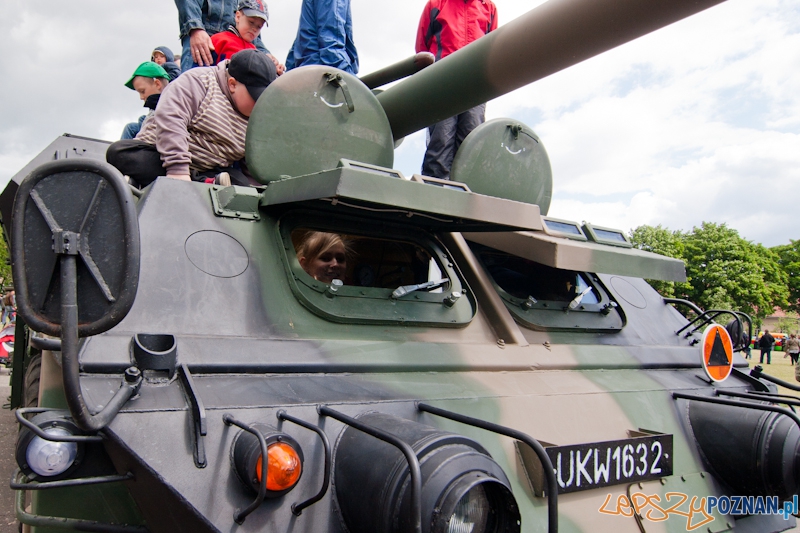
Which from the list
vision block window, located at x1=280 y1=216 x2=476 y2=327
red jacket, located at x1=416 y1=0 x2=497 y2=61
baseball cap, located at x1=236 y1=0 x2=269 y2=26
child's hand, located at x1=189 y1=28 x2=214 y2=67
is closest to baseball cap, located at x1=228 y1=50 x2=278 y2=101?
vision block window, located at x1=280 y1=216 x2=476 y2=327

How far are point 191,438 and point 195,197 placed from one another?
1.16 m


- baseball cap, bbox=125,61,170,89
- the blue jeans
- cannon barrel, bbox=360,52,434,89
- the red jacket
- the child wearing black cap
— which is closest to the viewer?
the child wearing black cap

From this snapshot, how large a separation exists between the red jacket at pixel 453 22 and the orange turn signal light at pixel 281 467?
4.11 metres

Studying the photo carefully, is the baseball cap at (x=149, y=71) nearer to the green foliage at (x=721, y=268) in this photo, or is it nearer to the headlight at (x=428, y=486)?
the headlight at (x=428, y=486)

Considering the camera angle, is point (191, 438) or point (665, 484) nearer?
point (191, 438)

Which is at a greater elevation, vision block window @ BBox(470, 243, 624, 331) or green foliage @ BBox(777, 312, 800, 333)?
green foliage @ BBox(777, 312, 800, 333)

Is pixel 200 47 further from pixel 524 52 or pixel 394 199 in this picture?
pixel 394 199

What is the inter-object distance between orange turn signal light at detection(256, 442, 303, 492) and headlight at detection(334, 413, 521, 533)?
0.14 meters

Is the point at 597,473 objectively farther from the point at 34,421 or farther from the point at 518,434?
the point at 34,421

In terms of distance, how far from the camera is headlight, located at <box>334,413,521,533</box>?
1.51 metres

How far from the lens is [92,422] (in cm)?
150

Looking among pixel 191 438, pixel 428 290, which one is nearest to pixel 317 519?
pixel 191 438

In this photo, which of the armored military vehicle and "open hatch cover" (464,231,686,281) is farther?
"open hatch cover" (464,231,686,281)

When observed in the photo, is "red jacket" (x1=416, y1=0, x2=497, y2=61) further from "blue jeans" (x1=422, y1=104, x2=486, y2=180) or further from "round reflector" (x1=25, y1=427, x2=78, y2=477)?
"round reflector" (x1=25, y1=427, x2=78, y2=477)
